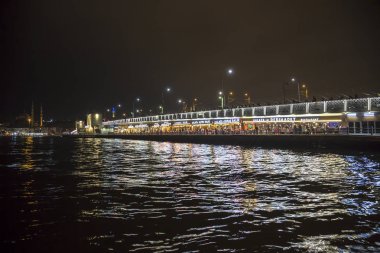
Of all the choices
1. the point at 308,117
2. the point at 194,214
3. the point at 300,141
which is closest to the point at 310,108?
the point at 308,117

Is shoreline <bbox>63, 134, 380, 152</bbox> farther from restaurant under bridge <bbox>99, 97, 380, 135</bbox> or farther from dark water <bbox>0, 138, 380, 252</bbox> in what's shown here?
dark water <bbox>0, 138, 380, 252</bbox>

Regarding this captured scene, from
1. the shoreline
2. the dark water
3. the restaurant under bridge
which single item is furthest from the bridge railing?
the dark water

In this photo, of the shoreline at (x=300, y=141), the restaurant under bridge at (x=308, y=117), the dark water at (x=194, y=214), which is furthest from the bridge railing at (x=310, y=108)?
the dark water at (x=194, y=214)

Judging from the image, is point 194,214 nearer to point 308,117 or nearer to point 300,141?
point 300,141

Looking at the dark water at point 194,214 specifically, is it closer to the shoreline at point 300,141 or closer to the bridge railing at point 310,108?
the shoreline at point 300,141

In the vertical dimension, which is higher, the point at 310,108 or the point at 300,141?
the point at 310,108

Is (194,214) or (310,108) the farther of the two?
(310,108)

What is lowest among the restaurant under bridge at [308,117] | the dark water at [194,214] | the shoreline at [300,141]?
the dark water at [194,214]

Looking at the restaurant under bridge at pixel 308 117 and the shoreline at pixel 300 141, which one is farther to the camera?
the restaurant under bridge at pixel 308 117

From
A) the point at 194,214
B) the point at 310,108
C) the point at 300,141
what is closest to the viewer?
the point at 194,214

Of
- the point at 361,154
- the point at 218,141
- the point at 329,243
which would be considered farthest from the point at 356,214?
the point at 218,141

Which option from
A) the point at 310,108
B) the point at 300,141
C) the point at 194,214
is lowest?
the point at 194,214

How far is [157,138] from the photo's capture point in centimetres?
11475

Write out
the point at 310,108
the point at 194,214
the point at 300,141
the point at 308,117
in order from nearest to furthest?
the point at 194,214 < the point at 300,141 < the point at 310,108 < the point at 308,117
